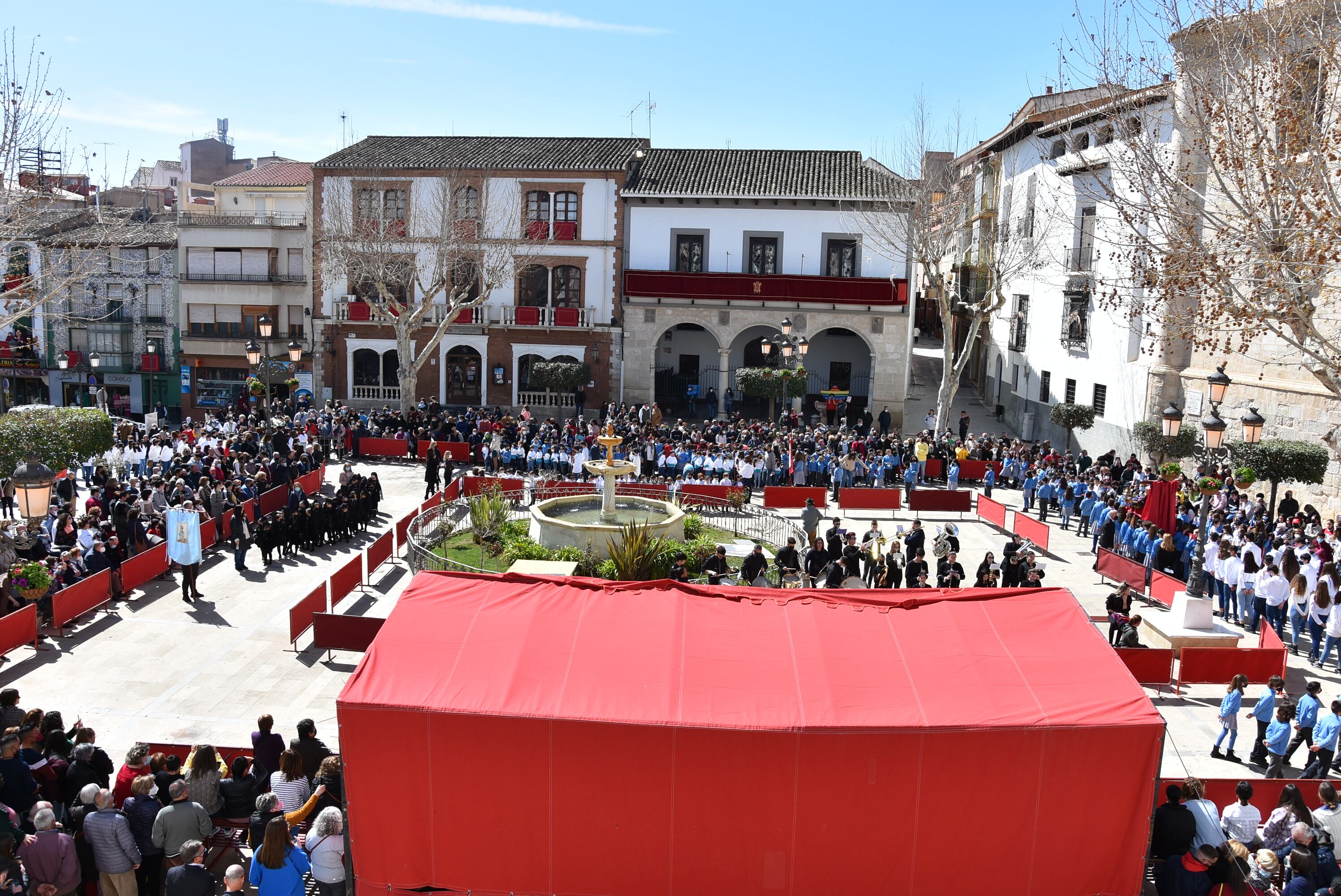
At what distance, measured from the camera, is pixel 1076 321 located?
3466 centimetres

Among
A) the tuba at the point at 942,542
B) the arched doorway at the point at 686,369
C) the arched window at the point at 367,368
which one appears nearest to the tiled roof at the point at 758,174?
the arched doorway at the point at 686,369

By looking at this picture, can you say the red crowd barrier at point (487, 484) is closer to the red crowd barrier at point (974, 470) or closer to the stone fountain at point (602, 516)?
the stone fountain at point (602, 516)

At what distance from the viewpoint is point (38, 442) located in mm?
23109

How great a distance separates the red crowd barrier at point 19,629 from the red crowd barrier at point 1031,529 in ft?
61.3

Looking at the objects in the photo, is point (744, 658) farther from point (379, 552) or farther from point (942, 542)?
point (379, 552)

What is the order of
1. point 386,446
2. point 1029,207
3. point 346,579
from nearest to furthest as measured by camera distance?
point 346,579 < point 386,446 < point 1029,207

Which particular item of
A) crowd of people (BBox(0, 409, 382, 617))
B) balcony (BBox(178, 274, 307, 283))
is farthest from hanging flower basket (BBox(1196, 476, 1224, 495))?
balcony (BBox(178, 274, 307, 283))

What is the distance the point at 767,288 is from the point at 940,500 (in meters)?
15.2

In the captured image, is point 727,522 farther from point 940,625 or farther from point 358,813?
point 358,813

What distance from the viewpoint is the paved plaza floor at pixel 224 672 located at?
42.3 feet

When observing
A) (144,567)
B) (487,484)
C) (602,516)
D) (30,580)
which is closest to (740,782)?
(602,516)

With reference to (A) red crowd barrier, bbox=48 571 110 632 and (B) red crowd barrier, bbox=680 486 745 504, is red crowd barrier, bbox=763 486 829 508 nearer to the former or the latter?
(B) red crowd barrier, bbox=680 486 745 504

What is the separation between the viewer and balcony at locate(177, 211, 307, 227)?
4294cm

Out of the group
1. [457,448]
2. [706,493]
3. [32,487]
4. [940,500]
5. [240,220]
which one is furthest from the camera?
[240,220]
